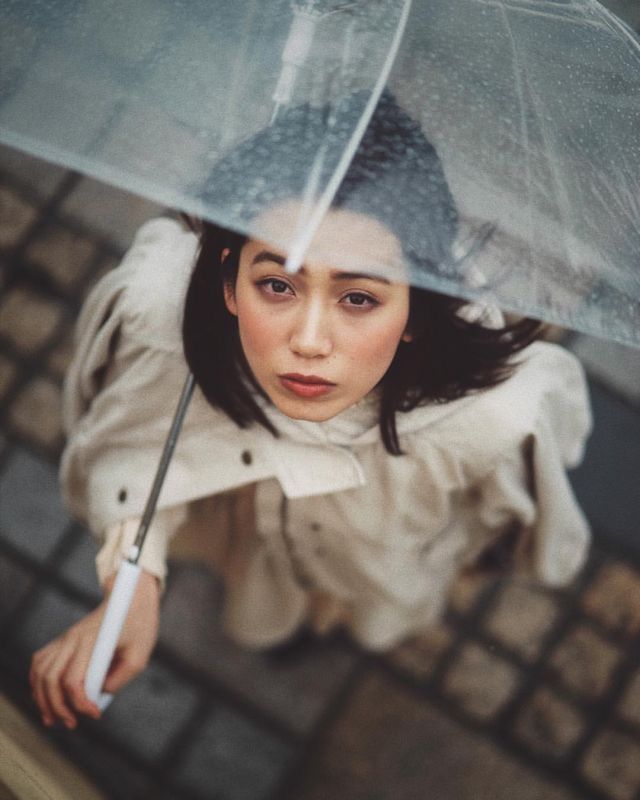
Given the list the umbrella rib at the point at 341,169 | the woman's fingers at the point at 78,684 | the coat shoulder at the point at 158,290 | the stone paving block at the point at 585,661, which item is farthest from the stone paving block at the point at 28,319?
the umbrella rib at the point at 341,169

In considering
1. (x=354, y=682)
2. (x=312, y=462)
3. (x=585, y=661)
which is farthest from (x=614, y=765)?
(x=312, y=462)

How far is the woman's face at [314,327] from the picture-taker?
1134 mm

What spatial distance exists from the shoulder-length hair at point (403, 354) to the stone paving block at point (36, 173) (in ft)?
6.00

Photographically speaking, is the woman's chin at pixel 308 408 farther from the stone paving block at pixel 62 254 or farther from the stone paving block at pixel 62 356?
the stone paving block at pixel 62 254

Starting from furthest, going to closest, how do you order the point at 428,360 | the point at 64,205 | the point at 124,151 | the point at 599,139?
1. the point at 64,205
2. the point at 428,360
3. the point at 599,139
4. the point at 124,151

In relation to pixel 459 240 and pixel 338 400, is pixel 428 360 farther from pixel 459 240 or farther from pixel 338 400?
pixel 459 240

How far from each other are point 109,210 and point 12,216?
342mm

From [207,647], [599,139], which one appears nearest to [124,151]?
[599,139]

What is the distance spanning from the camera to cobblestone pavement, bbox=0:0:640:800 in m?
2.49

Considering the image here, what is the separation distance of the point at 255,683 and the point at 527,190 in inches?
78.8

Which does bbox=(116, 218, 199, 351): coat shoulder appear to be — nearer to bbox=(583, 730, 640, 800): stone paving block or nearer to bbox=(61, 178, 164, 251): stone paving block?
bbox=(61, 178, 164, 251): stone paving block

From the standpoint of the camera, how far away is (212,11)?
108 cm

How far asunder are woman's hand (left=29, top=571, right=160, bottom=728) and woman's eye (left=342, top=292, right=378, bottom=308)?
70 centimetres

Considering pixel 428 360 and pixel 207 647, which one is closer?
pixel 428 360
